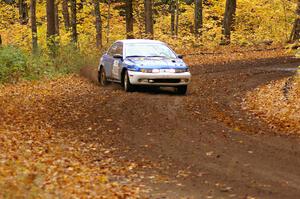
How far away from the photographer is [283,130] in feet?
35.7

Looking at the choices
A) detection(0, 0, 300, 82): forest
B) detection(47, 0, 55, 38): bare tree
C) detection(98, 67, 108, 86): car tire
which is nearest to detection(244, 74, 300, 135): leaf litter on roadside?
detection(98, 67, 108, 86): car tire

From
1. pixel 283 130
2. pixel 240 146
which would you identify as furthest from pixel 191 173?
pixel 283 130

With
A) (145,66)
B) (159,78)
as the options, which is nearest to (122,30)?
(145,66)

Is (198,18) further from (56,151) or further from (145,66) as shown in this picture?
(56,151)

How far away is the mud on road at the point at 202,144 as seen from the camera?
7387 mm

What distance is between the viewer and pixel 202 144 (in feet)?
32.2

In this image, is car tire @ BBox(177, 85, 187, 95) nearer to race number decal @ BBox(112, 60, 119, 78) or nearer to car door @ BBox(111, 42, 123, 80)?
car door @ BBox(111, 42, 123, 80)

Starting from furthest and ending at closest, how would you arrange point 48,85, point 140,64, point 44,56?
point 44,56
point 48,85
point 140,64

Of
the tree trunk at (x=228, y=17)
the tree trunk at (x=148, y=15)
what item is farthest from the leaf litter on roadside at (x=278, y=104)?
the tree trunk at (x=228, y=17)

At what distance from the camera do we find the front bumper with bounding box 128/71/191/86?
15.8 metres

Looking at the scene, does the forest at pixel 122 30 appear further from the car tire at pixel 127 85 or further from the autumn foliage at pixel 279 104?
the autumn foliage at pixel 279 104

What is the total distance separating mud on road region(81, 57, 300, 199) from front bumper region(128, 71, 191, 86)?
1.20 ft

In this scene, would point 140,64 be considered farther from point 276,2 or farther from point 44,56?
point 276,2

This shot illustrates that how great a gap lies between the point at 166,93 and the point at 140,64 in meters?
1.30
